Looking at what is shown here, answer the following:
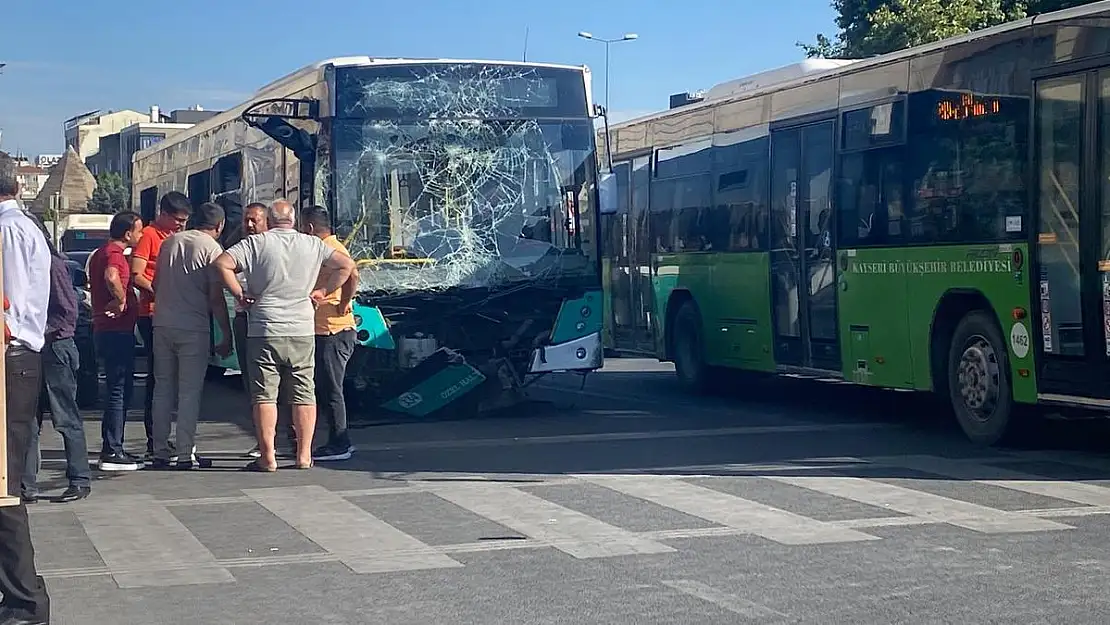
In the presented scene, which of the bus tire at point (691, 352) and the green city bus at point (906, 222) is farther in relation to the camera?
the bus tire at point (691, 352)

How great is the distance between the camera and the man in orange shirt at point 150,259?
A: 1184 cm

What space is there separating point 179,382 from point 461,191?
3801 mm

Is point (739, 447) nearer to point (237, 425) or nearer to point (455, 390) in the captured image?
point (455, 390)

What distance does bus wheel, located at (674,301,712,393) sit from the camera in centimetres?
1758

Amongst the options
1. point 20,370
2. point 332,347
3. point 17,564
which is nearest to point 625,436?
point 332,347

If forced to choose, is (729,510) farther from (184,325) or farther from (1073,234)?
(184,325)

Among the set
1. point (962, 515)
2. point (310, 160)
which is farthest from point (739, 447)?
point (310, 160)

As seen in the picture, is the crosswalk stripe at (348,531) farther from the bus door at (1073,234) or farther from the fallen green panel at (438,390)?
the bus door at (1073,234)

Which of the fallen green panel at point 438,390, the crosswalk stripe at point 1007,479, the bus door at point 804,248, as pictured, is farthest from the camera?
the bus door at point 804,248

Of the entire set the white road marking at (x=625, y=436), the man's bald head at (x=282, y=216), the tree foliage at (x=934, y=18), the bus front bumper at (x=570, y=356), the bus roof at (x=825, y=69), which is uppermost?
the tree foliage at (x=934, y=18)

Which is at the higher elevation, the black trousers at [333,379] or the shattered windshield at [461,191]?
the shattered windshield at [461,191]

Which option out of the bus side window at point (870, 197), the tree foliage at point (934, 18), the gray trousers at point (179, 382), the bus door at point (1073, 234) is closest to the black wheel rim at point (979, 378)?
the bus door at point (1073, 234)

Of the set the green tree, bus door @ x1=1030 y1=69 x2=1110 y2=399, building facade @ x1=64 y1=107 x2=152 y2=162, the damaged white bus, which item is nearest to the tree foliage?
the damaged white bus

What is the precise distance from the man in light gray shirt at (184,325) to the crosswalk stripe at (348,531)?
128 cm
